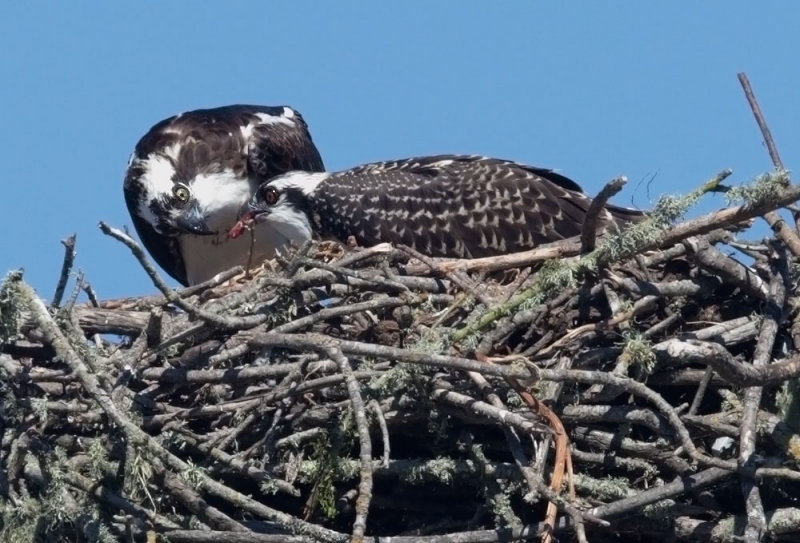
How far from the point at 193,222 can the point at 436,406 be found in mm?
3615

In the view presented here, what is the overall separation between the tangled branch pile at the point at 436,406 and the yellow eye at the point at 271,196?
2.04m

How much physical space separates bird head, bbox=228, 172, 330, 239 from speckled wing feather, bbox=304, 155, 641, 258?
0.50 ft

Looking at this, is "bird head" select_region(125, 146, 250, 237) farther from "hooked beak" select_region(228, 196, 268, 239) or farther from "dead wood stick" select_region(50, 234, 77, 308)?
"dead wood stick" select_region(50, 234, 77, 308)

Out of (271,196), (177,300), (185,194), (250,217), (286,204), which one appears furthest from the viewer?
(185,194)

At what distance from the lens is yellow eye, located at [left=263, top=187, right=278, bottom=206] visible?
8.46 metres

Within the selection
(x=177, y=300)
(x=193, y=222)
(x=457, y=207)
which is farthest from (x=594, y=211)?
(x=193, y=222)

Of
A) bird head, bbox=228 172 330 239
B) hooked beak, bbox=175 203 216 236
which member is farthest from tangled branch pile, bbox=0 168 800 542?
hooked beak, bbox=175 203 216 236

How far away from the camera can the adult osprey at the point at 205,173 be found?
9.13 meters

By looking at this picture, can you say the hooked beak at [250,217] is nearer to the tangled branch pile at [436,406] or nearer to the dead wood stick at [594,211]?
the tangled branch pile at [436,406]

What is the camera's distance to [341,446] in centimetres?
596

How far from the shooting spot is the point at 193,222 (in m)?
9.14

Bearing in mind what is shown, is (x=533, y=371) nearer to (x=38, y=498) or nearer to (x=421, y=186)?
(x=38, y=498)

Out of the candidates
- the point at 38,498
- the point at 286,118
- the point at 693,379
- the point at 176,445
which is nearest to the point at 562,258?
the point at 693,379

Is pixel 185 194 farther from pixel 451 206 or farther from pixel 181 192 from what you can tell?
pixel 451 206
